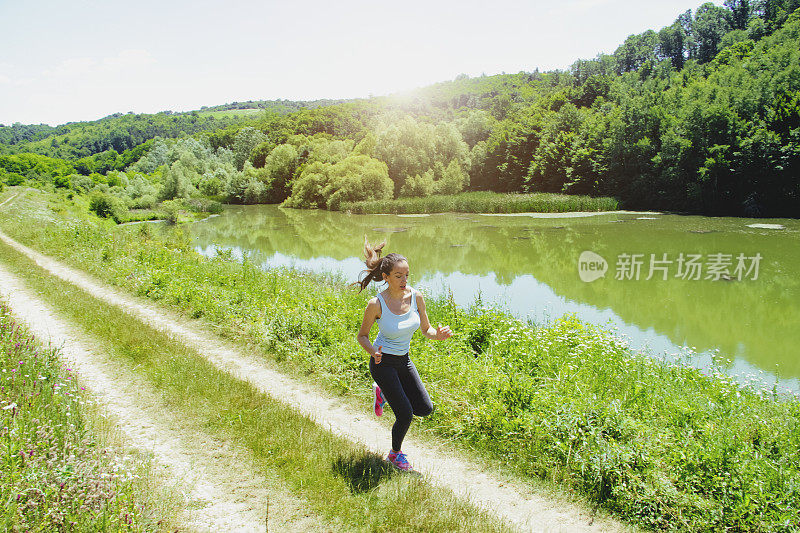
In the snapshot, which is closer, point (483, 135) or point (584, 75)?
point (483, 135)

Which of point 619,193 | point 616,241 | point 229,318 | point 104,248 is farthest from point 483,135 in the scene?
point 229,318

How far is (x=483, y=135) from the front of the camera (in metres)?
71.0

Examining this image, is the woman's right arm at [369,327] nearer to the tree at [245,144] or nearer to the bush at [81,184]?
the bush at [81,184]

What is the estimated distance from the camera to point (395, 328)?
433 centimetres

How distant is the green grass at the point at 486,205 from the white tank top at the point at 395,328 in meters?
41.6

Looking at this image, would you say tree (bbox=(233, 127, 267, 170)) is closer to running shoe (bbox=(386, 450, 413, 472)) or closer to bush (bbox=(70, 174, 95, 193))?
bush (bbox=(70, 174, 95, 193))

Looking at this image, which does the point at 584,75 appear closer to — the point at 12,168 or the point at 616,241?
the point at 616,241

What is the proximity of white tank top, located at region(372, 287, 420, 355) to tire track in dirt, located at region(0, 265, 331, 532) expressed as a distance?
1550 mm

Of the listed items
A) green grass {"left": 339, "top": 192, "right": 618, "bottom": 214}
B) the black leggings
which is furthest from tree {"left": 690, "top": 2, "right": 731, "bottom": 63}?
the black leggings

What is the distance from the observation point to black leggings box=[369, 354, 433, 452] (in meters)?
4.43

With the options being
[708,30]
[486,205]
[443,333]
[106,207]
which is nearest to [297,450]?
[443,333]

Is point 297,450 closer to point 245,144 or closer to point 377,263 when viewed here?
point 377,263

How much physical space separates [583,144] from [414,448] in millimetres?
56702

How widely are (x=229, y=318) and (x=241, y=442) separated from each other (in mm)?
5086
